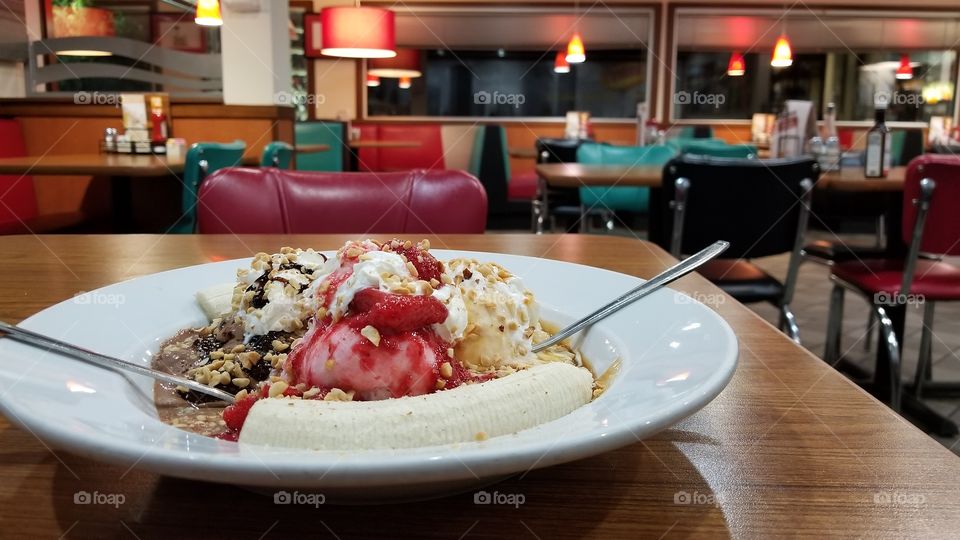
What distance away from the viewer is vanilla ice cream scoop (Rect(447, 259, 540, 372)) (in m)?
0.72

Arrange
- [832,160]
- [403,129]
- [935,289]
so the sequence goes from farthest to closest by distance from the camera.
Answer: [403,129]
[832,160]
[935,289]

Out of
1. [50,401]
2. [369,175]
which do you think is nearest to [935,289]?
[369,175]

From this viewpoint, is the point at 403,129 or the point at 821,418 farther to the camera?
the point at 403,129

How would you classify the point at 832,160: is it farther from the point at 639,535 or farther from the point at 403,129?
the point at 403,129

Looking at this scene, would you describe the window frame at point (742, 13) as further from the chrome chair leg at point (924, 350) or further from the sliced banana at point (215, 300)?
the sliced banana at point (215, 300)

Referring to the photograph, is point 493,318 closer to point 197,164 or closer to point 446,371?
point 446,371

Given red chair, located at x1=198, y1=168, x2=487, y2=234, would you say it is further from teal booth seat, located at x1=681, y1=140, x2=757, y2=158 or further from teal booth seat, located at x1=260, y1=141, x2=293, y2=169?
teal booth seat, located at x1=681, y1=140, x2=757, y2=158

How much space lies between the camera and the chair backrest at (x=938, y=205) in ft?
7.54

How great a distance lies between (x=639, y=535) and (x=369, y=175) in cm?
152

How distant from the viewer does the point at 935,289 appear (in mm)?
2438

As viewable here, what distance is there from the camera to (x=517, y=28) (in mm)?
8867

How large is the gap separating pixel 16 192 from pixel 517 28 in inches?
228

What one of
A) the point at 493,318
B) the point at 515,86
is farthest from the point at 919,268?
the point at 515,86

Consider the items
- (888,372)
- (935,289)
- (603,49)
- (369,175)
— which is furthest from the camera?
(603,49)
